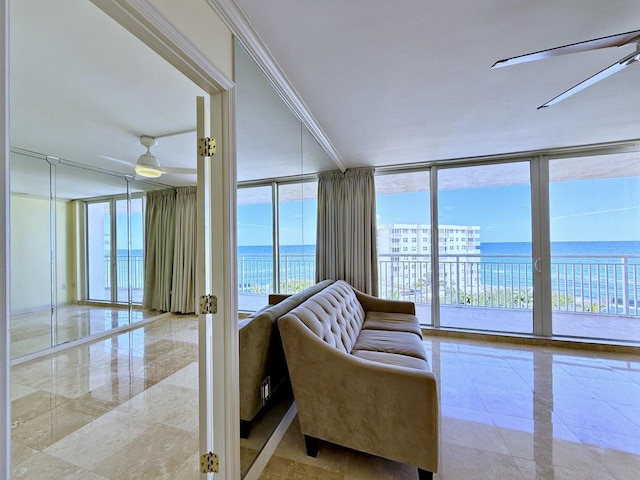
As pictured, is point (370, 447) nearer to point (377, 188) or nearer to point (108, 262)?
point (377, 188)

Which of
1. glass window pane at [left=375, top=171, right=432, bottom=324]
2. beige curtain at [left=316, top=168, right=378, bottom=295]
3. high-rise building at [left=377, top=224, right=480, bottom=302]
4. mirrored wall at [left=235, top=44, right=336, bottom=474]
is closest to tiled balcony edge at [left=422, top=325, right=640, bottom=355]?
glass window pane at [left=375, top=171, right=432, bottom=324]

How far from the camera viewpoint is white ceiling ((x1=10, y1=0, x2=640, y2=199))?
1316 millimetres

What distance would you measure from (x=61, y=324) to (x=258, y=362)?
3762 mm

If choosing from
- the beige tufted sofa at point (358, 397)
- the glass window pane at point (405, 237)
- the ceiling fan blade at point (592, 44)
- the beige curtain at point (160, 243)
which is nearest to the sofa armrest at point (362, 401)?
the beige tufted sofa at point (358, 397)

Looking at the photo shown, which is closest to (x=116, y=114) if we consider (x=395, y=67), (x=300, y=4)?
(x=300, y=4)

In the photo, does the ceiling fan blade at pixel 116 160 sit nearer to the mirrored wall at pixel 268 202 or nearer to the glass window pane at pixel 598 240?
the mirrored wall at pixel 268 202

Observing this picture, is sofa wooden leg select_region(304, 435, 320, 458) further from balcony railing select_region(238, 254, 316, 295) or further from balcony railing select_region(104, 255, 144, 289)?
balcony railing select_region(104, 255, 144, 289)

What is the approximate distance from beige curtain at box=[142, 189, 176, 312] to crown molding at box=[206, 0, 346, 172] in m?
3.50

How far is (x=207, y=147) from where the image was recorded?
4.14 ft

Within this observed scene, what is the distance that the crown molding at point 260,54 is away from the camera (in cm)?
123

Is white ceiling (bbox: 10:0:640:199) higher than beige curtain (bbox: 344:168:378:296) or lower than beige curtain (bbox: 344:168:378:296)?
higher

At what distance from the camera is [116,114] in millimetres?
2219

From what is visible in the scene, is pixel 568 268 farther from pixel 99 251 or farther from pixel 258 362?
pixel 99 251

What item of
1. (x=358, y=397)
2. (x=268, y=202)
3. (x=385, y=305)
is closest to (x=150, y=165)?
(x=268, y=202)
